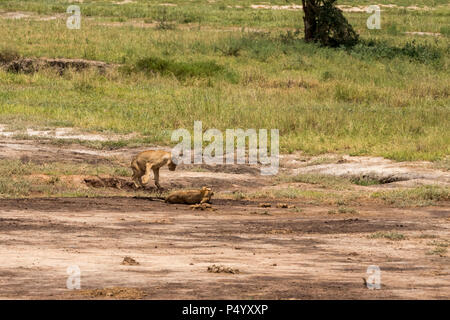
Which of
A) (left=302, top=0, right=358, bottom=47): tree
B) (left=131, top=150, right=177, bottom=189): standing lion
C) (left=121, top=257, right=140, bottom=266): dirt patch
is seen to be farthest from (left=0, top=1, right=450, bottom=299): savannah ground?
(left=302, top=0, right=358, bottom=47): tree

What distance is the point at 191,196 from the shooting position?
46.0ft

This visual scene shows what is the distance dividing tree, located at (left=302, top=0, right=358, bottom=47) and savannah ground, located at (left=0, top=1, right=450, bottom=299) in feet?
3.79

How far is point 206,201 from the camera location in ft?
46.0

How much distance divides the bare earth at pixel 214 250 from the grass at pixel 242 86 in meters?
6.14

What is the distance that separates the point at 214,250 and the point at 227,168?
26.6ft

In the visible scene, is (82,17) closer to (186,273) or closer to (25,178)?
(25,178)

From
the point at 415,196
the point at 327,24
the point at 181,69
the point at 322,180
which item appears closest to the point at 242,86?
the point at 181,69

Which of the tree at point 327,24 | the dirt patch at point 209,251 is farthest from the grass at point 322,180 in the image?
the tree at point 327,24

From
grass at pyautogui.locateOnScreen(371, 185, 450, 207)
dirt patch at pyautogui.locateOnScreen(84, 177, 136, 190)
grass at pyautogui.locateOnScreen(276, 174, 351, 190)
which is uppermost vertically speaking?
dirt patch at pyautogui.locateOnScreen(84, 177, 136, 190)

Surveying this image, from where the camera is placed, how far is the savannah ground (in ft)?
29.5

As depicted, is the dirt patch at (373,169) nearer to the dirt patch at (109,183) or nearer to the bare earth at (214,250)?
the bare earth at (214,250)

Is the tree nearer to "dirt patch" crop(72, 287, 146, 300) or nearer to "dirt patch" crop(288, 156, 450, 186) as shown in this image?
"dirt patch" crop(288, 156, 450, 186)

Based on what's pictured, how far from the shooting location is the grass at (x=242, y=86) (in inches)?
857
